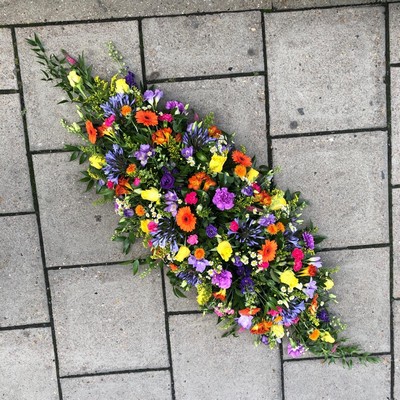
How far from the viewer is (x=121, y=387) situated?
2486 millimetres

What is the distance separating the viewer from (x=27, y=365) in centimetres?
245

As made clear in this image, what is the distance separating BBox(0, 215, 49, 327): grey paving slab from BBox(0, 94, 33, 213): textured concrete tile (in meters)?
0.08

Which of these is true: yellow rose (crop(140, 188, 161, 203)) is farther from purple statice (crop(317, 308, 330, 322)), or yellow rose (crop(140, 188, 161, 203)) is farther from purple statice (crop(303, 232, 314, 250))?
purple statice (crop(317, 308, 330, 322))

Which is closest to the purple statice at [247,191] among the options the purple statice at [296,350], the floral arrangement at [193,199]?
the floral arrangement at [193,199]

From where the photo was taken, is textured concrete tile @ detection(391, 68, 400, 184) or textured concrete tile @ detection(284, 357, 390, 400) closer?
textured concrete tile @ detection(391, 68, 400, 184)

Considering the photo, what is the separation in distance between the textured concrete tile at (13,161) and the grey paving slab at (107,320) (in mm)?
409

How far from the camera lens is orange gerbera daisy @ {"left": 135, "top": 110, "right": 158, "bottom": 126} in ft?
6.69

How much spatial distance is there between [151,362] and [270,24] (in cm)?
183

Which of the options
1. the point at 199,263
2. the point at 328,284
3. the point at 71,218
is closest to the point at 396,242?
the point at 328,284

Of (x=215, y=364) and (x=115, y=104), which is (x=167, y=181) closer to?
(x=115, y=104)

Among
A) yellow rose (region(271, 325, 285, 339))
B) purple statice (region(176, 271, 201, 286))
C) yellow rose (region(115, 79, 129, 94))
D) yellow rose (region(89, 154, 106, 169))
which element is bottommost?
yellow rose (region(271, 325, 285, 339))

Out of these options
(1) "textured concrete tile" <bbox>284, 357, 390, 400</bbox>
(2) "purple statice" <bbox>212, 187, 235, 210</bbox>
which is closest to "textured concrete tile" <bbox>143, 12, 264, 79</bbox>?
(2) "purple statice" <bbox>212, 187, 235, 210</bbox>

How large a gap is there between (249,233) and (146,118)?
2.26 feet

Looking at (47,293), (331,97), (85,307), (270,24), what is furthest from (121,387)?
(270,24)
